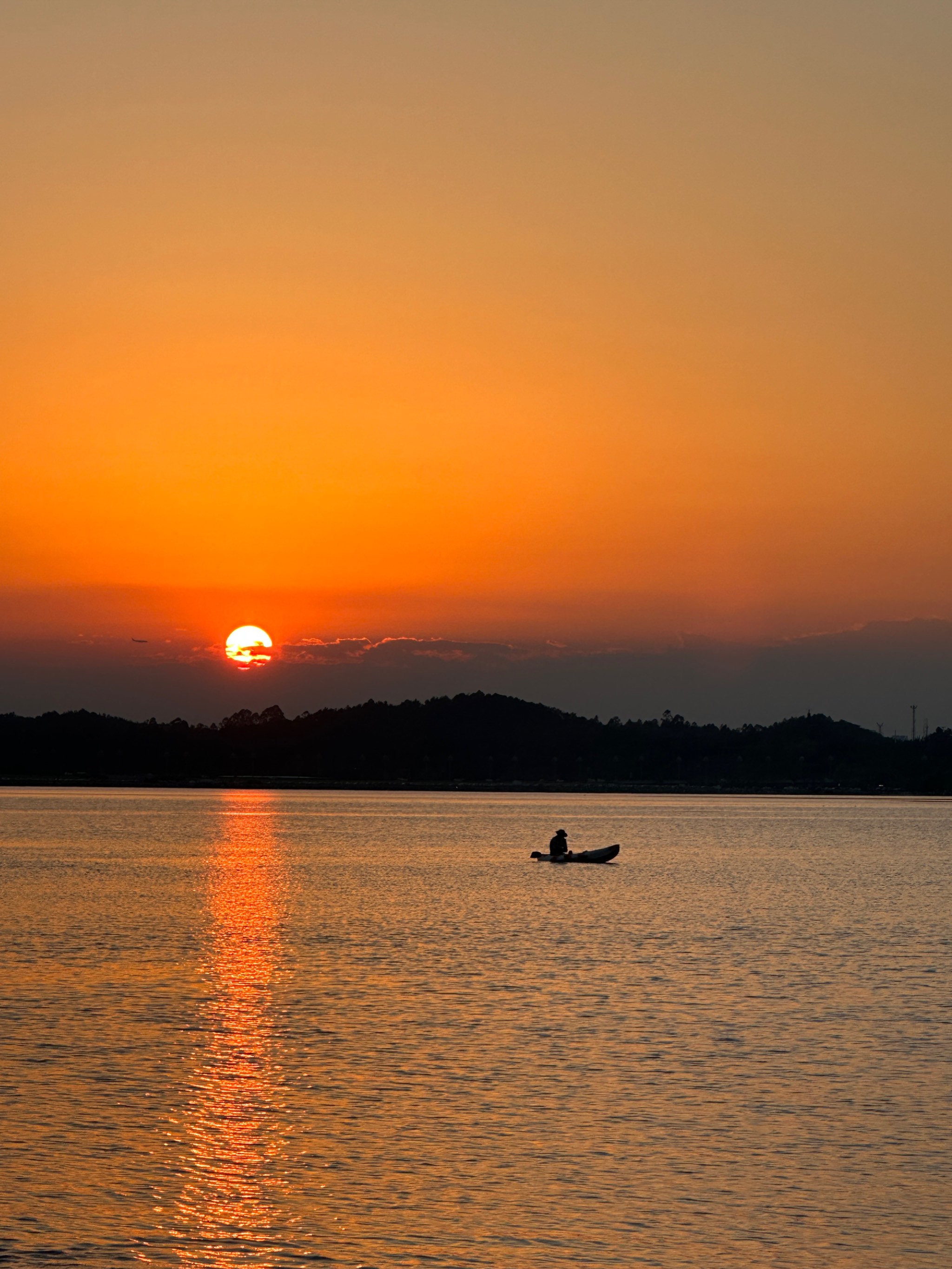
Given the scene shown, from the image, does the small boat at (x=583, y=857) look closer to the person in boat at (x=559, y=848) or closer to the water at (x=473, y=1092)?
the person in boat at (x=559, y=848)

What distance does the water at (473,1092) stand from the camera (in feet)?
63.8

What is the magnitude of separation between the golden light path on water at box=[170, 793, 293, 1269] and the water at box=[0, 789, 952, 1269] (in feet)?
0.24

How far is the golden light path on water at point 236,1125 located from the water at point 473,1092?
0.07 meters

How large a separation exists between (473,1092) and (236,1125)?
15.7 ft

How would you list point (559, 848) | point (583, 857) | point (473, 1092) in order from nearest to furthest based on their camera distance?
point (473, 1092) < point (559, 848) < point (583, 857)

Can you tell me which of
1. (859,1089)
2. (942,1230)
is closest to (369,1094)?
(859,1089)

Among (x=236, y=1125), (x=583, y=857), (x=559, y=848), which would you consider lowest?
(x=583, y=857)

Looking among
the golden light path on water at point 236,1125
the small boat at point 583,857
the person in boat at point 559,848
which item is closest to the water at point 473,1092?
the golden light path on water at point 236,1125

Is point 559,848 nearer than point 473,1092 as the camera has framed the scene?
No

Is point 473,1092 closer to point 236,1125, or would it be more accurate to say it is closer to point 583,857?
point 236,1125

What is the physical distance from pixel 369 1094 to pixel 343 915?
40.9 m

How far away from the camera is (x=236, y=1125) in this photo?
82.4 feet

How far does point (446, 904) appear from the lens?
7394 centimetres

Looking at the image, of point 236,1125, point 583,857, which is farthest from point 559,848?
point 236,1125
